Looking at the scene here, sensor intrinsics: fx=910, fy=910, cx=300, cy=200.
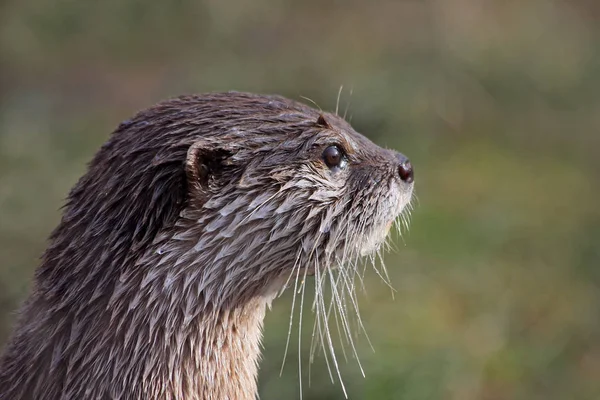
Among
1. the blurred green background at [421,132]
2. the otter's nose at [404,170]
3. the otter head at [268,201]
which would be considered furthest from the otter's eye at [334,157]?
the blurred green background at [421,132]

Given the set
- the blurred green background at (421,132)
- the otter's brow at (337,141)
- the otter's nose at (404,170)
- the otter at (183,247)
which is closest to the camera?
the otter at (183,247)

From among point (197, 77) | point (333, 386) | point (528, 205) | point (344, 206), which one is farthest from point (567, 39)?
point (344, 206)

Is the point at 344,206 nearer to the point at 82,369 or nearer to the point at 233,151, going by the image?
the point at 233,151

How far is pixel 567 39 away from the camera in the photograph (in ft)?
18.9

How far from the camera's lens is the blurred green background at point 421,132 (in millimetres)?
3117

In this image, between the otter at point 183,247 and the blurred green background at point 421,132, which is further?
the blurred green background at point 421,132

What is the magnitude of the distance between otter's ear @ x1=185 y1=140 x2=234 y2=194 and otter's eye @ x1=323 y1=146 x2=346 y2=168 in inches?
8.2

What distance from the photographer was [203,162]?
1764 mm

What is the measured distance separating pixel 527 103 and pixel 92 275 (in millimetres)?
4042

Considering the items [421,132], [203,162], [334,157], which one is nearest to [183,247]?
[203,162]

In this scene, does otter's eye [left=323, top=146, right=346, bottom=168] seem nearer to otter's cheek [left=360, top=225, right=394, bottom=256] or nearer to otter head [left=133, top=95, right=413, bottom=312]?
otter head [left=133, top=95, right=413, bottom=312]

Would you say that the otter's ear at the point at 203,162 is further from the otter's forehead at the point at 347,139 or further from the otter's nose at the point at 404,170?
the otter's nose at the point at 404,170

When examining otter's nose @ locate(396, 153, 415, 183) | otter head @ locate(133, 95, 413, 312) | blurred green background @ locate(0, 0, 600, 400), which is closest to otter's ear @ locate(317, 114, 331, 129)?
otter head @ locate(133, 95, 413, 312)

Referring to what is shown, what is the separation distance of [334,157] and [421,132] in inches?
113
